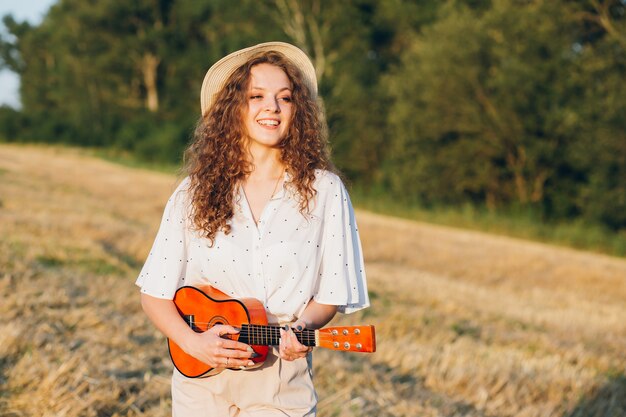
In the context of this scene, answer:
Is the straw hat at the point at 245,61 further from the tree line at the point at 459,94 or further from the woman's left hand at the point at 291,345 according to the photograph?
the tree line at the point at 459,94

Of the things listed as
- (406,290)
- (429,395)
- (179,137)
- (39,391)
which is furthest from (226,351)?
(179,137)

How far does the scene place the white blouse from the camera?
2.81 meters

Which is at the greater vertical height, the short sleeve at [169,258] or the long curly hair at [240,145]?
the long curly hair at [240,145]

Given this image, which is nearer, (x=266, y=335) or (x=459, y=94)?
(x=266, y=335)

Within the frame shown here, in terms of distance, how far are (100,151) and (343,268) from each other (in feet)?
137

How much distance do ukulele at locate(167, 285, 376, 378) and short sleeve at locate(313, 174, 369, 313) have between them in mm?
211

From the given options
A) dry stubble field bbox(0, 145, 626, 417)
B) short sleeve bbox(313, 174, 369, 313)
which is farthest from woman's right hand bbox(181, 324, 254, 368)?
dry stubble field bbox(0, 145, 626, 417)

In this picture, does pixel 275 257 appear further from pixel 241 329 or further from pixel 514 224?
pixel 514 224

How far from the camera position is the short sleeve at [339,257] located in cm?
285

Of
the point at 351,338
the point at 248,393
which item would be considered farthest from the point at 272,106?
the point at 248,393

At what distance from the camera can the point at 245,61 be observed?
3.05m

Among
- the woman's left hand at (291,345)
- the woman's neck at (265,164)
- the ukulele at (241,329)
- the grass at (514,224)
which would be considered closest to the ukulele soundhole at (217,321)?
the ukulele at (241,329)

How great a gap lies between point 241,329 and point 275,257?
0.28 meters

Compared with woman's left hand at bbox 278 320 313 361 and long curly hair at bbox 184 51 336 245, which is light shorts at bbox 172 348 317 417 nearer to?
woman's left hand at bbox 278 320 313 361
